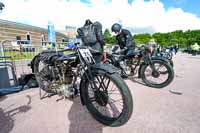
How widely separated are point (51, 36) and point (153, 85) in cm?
753

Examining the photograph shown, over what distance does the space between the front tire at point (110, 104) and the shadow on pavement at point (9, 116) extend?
3.69ft

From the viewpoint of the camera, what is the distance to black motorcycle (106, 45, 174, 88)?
3670 mm

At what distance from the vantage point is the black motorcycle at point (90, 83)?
1955 mm

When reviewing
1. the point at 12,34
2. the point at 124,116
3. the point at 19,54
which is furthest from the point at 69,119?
the point at 12,34

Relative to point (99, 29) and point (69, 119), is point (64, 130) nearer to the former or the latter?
point (69, 119)

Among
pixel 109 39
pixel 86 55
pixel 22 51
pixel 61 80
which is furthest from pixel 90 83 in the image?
pixel 109 39

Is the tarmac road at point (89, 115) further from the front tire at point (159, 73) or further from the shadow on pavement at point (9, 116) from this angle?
the front tire at point (159, 73)

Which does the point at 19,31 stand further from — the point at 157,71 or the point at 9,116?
the point at 157,71

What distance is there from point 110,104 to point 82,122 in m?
0.60

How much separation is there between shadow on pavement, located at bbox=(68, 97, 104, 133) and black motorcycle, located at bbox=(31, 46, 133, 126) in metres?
0.10

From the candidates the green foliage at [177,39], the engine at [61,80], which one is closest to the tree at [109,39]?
the green foliage at [177,39]

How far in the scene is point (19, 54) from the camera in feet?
16.9

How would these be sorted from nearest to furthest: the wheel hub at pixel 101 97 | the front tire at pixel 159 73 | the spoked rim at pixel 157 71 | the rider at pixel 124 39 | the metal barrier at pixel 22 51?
the wheel hub at pixel 101 97
the front tire at pixel 159 73
the spoked rim at pixel 157 71
the rider at pixel 124 39
the metal barrier at pixel 22 51

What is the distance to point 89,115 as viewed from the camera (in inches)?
95.2
